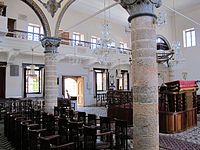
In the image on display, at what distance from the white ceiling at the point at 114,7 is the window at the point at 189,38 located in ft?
6.13

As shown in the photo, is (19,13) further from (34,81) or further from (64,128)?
(64,128)

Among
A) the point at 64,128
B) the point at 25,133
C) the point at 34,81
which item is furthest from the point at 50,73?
the point at 34,81

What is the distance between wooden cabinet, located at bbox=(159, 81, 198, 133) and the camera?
23.4 feet

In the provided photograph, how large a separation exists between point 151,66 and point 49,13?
6221 millimetres

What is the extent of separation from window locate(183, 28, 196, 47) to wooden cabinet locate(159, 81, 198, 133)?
40.1 ft

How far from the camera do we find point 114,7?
52.2 feet

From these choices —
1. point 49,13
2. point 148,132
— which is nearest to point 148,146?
point 148,132

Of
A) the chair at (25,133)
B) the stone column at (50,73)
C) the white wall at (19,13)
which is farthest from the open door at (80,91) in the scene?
the chair at (25,133)

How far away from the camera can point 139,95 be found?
3500 mm

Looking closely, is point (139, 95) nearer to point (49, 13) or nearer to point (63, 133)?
point (63, 133)

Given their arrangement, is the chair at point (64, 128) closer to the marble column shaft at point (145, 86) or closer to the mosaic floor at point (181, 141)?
the mosaic floor at point (181, 141)

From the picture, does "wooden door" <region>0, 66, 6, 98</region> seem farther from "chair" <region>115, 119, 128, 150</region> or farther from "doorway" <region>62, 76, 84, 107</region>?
"chair" <region>115, 119, 128, 150</region>

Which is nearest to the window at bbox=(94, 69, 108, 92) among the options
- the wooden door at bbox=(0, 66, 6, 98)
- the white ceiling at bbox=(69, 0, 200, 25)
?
the white ceiling at bbox=(69, 0, 200, 25)

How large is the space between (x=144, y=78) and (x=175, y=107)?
14.0ft
